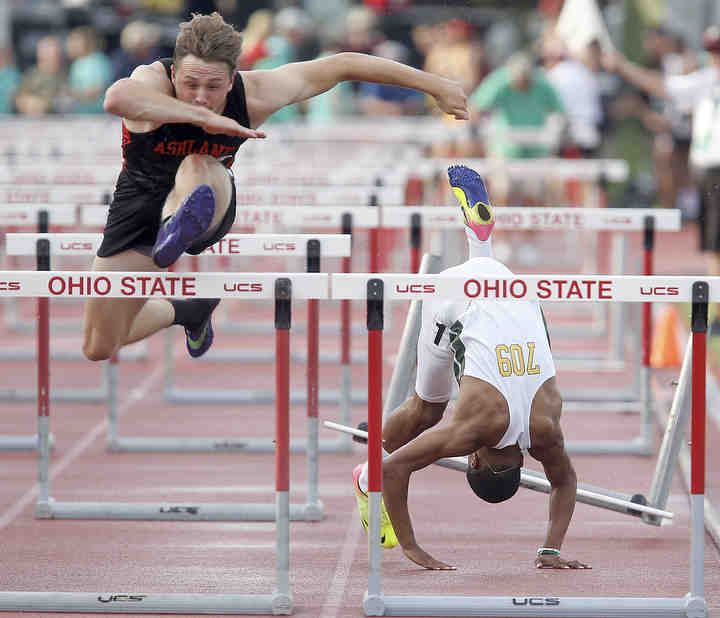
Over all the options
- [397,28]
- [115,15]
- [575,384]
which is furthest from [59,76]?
[575,384]

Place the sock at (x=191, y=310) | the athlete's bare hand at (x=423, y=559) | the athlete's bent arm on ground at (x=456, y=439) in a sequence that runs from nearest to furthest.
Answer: the athlete's bent arm on ground at (x=456, y=439) < the athlete's bare hand at (x=423, y=559) < the sock at (x=191, y=310)

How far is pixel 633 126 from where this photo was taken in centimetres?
2245

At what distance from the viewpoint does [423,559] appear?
21.4ft

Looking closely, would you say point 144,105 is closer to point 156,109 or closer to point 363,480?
point 156,109

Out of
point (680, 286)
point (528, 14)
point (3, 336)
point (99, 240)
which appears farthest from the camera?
point (528, 14)

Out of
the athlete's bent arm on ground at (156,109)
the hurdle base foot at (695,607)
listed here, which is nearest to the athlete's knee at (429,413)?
the hurdle base foot at (695,607)

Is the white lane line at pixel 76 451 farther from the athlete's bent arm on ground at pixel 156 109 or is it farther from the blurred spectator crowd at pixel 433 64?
the blurred spectator crowd at pixel 433 64

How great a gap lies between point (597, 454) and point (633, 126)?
45.8ft

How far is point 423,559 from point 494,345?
35.9 inches

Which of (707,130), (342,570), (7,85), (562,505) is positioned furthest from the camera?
(7,85)

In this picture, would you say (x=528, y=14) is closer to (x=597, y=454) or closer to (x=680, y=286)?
(x=597, y=454)

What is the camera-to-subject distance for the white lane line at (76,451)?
7715mm

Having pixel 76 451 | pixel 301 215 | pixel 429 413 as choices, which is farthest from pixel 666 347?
pixel 429 413

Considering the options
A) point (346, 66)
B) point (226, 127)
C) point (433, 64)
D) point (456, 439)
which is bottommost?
point (456, 439)
